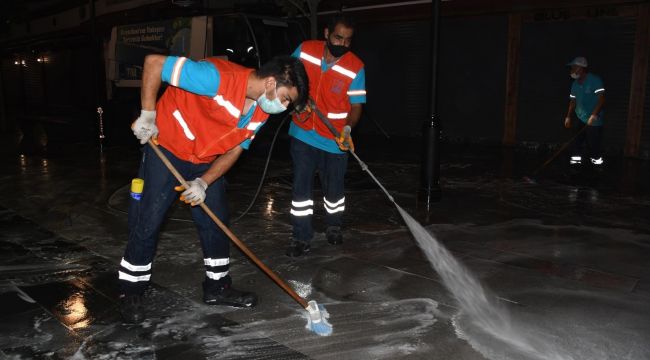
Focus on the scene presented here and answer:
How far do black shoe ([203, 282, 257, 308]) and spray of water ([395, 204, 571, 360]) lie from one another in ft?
4.75

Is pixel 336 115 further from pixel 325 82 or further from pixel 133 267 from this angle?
pixel 133 267

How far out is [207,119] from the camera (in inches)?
145

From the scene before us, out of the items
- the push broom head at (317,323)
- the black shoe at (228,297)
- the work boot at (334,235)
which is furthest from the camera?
the work boot at (334,235)

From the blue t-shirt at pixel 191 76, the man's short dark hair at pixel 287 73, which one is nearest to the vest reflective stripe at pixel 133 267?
the blue t-shirt at pixel 191 76

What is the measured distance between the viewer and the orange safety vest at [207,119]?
3531mm

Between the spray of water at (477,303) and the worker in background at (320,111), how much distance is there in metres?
0.91

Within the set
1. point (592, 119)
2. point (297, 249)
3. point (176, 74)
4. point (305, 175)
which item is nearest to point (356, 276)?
point (297, 249)

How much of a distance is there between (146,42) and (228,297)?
846 centimetres

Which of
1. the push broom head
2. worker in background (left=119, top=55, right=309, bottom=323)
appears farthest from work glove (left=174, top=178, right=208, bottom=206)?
the push broom head

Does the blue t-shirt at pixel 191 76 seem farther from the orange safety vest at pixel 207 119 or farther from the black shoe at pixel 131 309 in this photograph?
the black shoe at pixel 131 309

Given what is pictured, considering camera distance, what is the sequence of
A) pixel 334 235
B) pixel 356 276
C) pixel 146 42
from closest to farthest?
pixel 356 276 < pixel 334 235 < pixel 146 42

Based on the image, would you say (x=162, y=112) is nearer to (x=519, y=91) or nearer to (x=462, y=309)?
(x=462, y=309)

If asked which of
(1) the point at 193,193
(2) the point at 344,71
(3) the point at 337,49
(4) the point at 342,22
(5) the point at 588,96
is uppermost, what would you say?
(4) the point at 342,22

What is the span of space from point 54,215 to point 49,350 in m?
3.64
